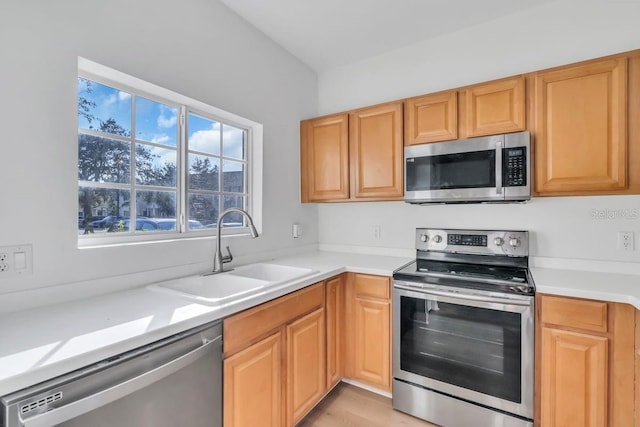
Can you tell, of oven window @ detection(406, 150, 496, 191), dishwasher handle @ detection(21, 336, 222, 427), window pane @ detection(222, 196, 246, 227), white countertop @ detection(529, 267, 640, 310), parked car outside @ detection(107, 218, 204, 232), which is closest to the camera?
dishwasher handle @ detection(21, 336, 222, 427)

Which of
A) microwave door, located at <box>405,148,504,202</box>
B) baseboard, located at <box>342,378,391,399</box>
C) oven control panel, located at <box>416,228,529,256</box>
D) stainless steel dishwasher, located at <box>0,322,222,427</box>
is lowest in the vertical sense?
baseboard, located at <box>342,378,391,399</box>

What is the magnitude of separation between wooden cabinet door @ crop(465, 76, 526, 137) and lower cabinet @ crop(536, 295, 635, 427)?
1.03m

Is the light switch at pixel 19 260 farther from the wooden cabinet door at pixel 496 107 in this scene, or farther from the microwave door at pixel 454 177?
the wooden cabinet door at pixel 496 107

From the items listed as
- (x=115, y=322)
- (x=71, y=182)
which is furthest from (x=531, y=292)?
(x=71, y=182)

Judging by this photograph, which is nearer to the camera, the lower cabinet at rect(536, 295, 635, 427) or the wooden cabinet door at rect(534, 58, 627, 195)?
the lower cabinet at rect(536, 295, 635, 427)

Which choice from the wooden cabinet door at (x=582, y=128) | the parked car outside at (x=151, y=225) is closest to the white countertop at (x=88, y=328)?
the parked car outside at (x=151, y=225)

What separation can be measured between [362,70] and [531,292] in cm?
219

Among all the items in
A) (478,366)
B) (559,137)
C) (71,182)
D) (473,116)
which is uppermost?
(473,116)

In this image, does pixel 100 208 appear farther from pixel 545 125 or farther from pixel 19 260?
pixel 545 125

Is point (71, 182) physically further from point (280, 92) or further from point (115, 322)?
point (280, 92)

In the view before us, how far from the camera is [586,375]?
1.44 m

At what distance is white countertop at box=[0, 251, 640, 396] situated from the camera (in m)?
0.77

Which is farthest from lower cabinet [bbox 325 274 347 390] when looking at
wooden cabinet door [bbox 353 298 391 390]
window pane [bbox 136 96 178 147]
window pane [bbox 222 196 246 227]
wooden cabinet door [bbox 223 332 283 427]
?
window pane [bbox 136 96 178 147]

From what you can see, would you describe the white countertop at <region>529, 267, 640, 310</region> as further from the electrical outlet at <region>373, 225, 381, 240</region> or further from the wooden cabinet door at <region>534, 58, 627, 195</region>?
the electrical outlet at <region>373, 225, 381, 240</region>
